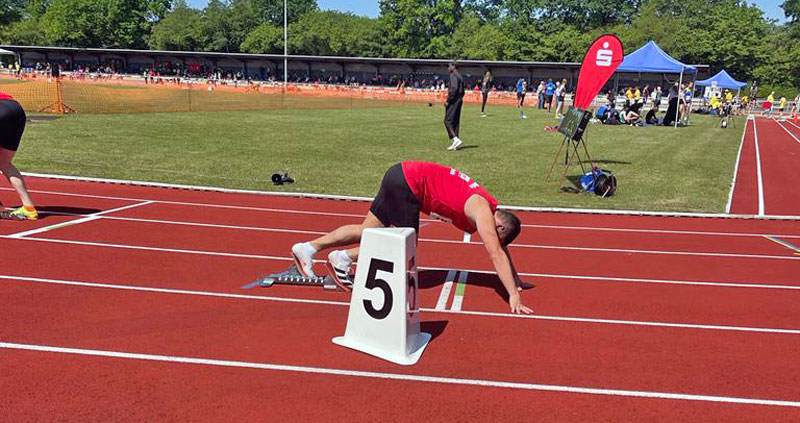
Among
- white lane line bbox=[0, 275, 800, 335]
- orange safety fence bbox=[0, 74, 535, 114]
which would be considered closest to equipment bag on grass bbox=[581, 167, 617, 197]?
white lane line bbox=[0, 275, 800, 335]

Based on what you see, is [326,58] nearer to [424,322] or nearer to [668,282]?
[668,282]

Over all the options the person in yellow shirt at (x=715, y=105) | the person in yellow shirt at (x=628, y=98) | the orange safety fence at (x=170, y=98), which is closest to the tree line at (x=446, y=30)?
the orange safety fence at (x=170, y=98)

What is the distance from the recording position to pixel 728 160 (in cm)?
1759

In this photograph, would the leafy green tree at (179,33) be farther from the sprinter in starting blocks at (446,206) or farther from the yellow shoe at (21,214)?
the sprinter in starting blocks at (446,206)

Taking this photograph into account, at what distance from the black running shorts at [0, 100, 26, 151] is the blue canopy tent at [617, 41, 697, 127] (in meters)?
24.2

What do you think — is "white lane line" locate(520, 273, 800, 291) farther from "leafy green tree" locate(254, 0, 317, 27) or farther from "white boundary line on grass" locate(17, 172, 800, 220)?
"leafy green tree" locate(254, 0, 317, 27)

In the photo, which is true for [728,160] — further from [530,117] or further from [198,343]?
[198,343]

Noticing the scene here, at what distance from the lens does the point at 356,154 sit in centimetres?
1622

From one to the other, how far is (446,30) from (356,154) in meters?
83.7

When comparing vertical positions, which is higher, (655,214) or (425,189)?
(425,189)

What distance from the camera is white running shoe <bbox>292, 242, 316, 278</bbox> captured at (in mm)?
5883

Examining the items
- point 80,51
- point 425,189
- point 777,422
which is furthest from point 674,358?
point 80,51

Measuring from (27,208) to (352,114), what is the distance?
2276 cm

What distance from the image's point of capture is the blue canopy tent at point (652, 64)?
2697cm
